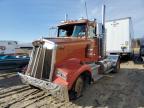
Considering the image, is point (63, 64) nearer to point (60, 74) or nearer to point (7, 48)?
point (60, 74)

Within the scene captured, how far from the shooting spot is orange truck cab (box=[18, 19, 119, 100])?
5.04 meters

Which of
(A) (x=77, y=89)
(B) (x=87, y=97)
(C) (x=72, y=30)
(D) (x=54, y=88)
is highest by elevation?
(C) (x=72, y=30)

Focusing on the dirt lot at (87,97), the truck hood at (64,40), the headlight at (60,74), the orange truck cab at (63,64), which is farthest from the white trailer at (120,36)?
the headlight at (60,74)

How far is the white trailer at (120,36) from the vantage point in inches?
579

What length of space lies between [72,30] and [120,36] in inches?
344

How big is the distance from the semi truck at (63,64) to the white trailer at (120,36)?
8301 millimetres

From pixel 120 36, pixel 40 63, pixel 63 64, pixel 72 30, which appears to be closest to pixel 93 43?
pixel 72 30

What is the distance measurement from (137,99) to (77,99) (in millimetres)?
1930

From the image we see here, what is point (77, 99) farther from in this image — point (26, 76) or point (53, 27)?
point (53, 27)

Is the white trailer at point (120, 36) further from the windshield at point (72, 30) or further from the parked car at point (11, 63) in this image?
the windshield at point (72, 30)

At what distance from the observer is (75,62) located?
5699 mm

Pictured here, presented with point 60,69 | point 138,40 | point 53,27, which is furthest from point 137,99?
point 138,40

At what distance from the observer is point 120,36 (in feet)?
49.6

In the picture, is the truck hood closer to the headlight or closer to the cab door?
the cab door
